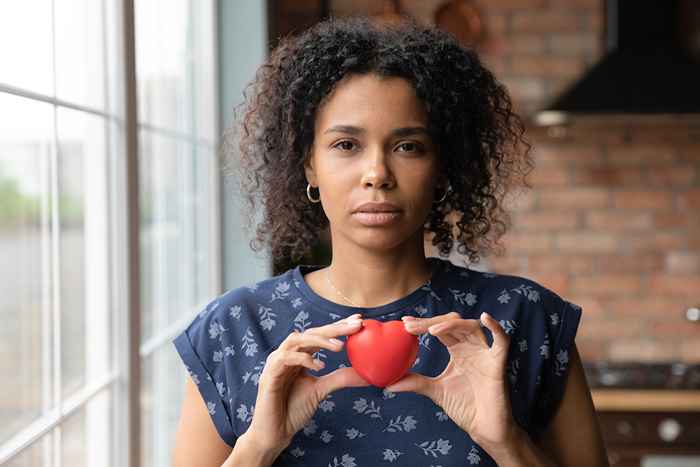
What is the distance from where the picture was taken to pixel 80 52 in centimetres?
169

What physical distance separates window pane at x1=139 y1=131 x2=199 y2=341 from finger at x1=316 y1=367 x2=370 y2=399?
38.4 inches

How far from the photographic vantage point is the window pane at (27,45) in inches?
52.2

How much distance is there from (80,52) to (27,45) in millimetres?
280

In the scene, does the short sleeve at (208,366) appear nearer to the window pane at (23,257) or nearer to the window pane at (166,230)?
the window pane at (23,257)

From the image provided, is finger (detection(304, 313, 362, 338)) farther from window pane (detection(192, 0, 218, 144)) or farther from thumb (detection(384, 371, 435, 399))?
window pane (detection(192, 0, 218, 144))

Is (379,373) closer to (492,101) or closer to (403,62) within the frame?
(403,62)

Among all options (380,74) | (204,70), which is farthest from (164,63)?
(380,74)

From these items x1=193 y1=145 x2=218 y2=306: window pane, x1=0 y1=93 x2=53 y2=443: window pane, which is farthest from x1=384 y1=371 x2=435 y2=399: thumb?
x1=193 y1=145 x2=218 y2=306: window pane

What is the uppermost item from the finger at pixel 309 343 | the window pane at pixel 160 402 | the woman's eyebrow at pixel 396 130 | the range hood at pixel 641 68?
the range hood at pixel 641 68

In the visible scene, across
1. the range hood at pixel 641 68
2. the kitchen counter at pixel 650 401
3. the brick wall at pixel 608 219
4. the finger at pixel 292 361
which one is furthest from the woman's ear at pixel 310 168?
the brick wall at pixel 608 219

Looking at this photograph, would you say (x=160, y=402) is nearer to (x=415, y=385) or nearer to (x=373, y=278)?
(x=373, y=278)

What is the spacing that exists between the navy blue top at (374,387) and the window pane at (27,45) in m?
0.39

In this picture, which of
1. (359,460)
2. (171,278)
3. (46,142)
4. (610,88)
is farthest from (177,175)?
(610,88)

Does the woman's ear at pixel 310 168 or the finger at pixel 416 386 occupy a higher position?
the woman's ear at pixel 310 168
